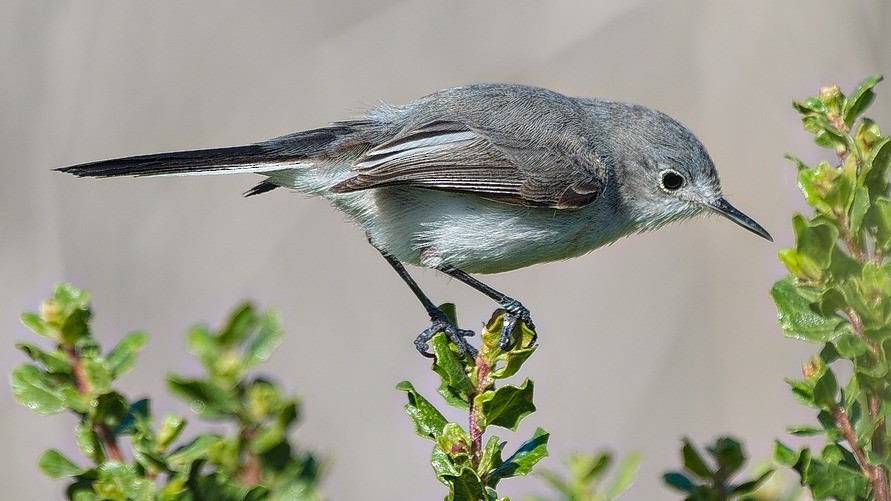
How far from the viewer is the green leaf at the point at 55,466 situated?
1.43 metres

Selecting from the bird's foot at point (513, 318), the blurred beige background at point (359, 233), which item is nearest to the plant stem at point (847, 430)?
the bird's foot at point (513, 318)

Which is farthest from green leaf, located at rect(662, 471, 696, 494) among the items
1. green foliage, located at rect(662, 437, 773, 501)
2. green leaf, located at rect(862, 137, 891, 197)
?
green leaf, located at rect(862, 137, 891, 197)

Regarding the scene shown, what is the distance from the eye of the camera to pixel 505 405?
4.53ft

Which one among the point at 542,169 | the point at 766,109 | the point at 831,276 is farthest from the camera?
the point at 766,109

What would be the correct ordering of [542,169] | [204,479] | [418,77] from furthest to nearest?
[418,77]
[542,169]
[204,479]

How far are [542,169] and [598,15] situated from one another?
1331 mm

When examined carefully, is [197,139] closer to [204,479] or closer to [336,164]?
[336,164]

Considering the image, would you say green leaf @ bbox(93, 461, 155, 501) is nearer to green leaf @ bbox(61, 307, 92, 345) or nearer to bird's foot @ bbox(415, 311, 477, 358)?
green leaf @ bbox(61, 307, 92, 345)

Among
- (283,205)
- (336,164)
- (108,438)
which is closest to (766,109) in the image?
(336,164)

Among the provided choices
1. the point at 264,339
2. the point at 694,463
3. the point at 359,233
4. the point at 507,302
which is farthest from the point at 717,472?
the point at 359,233

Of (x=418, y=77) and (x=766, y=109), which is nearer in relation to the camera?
(x=766, y=109)

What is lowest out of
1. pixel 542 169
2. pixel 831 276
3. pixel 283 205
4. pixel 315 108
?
pixel 831 276

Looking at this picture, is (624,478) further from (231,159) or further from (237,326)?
(231,159)

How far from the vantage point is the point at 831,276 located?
123cm
